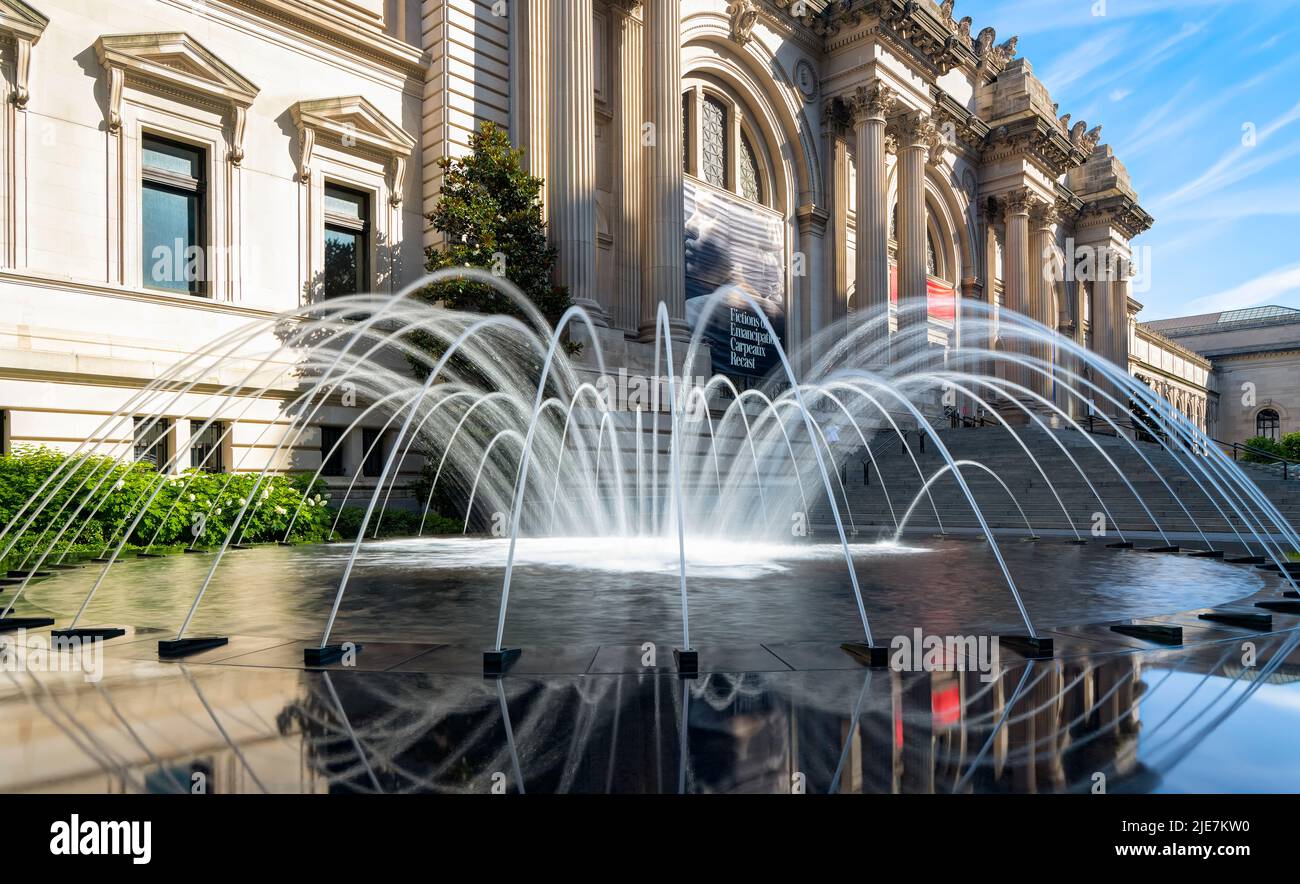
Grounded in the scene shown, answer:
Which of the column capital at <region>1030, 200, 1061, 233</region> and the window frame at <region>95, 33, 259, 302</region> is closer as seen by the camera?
the window frame at <region>95, 33, 259, 302</region>

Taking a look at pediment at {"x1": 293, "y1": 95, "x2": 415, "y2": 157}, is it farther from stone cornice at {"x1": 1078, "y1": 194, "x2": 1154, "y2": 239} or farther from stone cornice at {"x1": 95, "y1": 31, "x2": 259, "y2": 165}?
stone cornice at {"x1": 1078, "y1": 194, "x2": 1154, "y2": 239}

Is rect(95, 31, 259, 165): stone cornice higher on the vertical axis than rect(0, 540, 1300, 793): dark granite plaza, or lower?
higher

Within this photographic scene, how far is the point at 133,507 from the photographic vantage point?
12.8 metres

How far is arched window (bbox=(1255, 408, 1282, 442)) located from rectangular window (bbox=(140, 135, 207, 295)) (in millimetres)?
97902

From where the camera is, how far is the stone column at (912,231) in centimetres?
3553

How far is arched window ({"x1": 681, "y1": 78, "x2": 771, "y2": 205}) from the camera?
30.0m

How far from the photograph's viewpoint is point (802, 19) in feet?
111

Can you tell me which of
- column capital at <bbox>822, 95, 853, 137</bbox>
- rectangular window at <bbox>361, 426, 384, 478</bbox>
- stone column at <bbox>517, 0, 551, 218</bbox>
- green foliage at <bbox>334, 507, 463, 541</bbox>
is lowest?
green foliage at <bbox>334, 507, 463, 541</bbox>

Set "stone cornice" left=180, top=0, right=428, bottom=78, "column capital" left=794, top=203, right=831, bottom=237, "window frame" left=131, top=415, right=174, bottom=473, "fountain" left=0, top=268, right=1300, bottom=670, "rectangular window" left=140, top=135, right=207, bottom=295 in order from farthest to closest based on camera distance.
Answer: "column capital" left=794, top=203, right=831, bottom=237, "stone cornice" left=180, top=0, right=428, bottom=78, "rectangular window" left=140, top=135, right=207, bottom=295, "window frame" left=131, top=415, right=174, bottom=473, "fountain" left=0, top=268, right=1300, bottom=670

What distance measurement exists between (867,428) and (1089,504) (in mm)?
10490

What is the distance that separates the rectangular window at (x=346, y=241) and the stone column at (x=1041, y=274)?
39534 millimetres

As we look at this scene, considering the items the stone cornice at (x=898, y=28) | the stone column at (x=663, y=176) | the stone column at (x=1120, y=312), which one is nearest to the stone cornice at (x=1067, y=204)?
the stone column at (x=1120, y=312)

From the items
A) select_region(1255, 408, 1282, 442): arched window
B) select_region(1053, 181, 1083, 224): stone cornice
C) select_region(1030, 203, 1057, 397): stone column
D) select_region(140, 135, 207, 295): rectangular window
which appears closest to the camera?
select_region(140, 135, 207, 295): rectangular window

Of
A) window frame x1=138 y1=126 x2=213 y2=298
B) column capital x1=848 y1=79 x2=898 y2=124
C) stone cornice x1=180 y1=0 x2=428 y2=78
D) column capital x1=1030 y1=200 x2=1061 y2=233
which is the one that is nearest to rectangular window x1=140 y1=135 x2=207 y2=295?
window frame x1=138 y1=126 x2=213 y2=298
